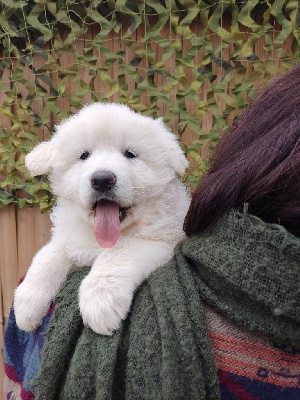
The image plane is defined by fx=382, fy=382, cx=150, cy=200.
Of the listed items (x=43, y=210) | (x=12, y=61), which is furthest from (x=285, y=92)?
(x=12, y=61)

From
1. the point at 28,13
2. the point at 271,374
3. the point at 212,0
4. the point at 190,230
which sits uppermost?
the point at 28,13

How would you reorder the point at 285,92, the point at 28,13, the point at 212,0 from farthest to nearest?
the point at 28,13
the point at 212,0
the point at 285,92

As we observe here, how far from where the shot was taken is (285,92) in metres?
0.79

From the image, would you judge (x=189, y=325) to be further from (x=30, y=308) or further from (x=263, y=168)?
(x=30, y=308)

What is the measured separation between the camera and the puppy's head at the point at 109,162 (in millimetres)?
1149

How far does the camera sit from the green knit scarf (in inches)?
25.8

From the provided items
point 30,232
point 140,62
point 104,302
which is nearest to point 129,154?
point 104,302

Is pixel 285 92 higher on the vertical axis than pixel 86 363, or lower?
higher

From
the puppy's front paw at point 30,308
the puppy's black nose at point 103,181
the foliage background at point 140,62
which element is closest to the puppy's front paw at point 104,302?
the puppy's front paw at point 30,308

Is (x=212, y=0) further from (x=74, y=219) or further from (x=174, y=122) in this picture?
(x=74, y=219)

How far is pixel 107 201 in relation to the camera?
1.19 metres

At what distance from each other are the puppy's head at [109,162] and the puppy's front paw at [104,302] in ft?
0.73

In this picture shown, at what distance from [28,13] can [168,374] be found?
1959 mm

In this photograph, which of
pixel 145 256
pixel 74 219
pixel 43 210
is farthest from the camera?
pixel 43 210
